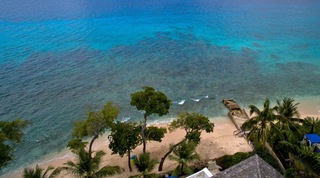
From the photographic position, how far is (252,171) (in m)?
16.5

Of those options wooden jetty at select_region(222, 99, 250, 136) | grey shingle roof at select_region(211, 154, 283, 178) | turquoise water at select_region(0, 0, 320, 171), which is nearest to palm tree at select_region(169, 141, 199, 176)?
grey shingle roof at select_region(211, 154, 283, 178)

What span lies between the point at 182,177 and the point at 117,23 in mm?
77585

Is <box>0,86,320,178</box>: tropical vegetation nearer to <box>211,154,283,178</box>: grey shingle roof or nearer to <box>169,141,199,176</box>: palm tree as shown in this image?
<box>169,141,199,176</box>: palm tree

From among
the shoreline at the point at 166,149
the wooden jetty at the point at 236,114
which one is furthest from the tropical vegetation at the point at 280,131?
the wooden jetty at the point at 236,114

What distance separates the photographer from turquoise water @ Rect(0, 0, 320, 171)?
37.8 m

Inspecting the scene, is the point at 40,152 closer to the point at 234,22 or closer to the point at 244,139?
the point at 244,139

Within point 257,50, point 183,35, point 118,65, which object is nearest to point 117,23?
point 183,35

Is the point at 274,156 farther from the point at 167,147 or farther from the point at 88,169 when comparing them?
the point at 88,169

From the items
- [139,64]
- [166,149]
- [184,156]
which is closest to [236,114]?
[166,149]

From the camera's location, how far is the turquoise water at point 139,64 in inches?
1489

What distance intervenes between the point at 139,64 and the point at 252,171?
40352 mm

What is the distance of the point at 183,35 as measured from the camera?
7494 cm

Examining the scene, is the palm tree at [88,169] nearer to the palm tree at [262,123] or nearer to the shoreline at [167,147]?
the shoreline at [167,147]

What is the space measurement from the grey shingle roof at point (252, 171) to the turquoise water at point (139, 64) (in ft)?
64.6
